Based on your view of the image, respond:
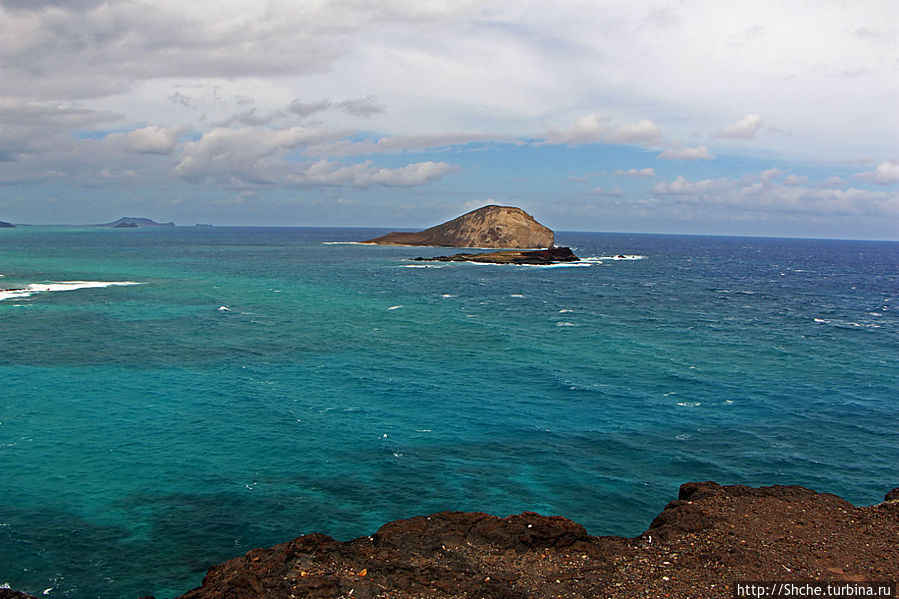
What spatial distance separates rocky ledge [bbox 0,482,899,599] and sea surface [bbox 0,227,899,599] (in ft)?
13.8

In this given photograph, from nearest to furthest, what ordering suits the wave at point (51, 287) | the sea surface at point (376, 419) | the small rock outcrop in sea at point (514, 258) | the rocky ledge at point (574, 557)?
the rocky ledge at point (574, 557)
the sea surface at point (376, 419)
the wave at point (51, 287)
the small rock outcrop in sea at point (514, 258)

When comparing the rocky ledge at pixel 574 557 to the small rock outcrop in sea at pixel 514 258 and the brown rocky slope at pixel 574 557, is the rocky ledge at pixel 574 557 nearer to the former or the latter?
the brown rocky slope at pixel 574 557

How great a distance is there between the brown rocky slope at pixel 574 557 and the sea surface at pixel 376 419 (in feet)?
14.1

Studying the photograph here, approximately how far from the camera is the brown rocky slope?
16875 mm

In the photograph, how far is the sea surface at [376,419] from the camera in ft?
79.8

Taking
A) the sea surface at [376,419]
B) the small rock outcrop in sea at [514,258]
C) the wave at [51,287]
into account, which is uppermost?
the small rock outcrop in sea at [514,258]

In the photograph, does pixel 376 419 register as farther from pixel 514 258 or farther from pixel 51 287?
pixel 514 258

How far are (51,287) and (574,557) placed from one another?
96000 millimetres

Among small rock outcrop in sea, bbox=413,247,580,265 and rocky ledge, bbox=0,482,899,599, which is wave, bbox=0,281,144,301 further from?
rocky ledge, bbox=0,482,899,599

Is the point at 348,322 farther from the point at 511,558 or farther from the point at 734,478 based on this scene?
the point at 511,558

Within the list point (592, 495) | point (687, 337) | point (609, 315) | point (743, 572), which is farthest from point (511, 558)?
point (609, 315)

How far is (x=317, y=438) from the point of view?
32625mm

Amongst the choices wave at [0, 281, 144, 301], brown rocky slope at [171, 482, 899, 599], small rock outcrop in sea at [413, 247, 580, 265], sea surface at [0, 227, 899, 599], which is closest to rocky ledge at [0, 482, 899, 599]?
brown rocky slope at [171, 482, 899, 599]

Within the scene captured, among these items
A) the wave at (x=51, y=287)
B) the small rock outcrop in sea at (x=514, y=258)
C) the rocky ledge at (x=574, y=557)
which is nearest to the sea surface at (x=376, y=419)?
the rocky ledge at (x=574, y=557)
